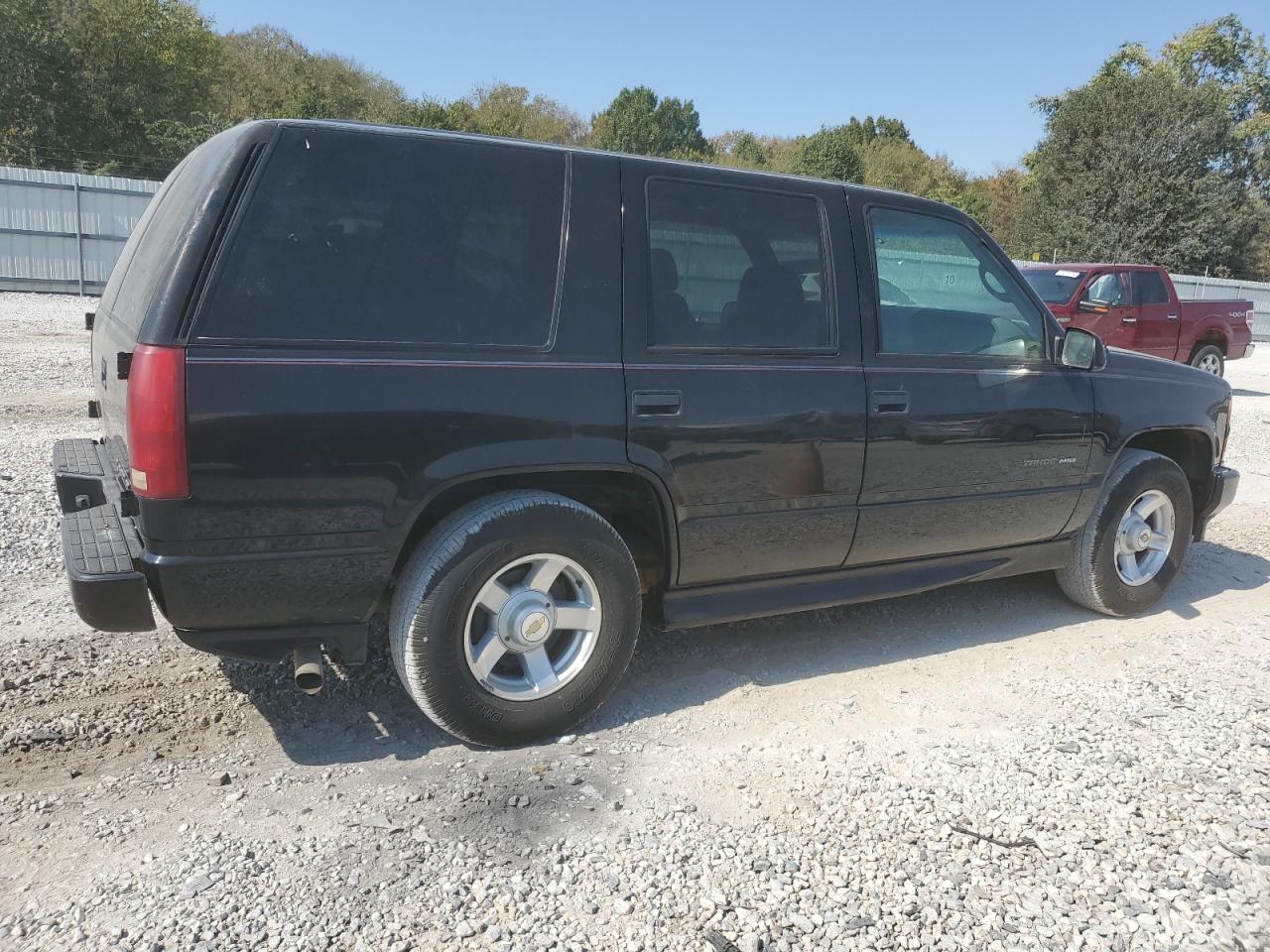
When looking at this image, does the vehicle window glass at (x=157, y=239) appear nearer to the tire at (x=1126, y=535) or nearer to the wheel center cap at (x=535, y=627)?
the wheel center cap at (x=535, y=627)

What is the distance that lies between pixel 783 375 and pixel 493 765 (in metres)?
1.70

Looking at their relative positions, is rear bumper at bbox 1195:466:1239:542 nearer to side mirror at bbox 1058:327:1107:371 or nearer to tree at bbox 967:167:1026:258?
side mirror at bbox 1058:327:1107:371

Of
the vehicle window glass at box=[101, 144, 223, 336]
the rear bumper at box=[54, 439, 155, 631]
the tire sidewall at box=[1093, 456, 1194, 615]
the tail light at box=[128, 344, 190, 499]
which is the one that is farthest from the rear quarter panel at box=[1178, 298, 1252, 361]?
the tail light at box=[128, 344, 190, 499]

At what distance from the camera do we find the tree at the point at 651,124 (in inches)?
2832

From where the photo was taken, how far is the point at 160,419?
259cm

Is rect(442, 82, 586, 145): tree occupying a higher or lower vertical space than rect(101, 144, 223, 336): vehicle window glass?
higher

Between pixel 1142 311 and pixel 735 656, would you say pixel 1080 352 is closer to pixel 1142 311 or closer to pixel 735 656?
pixel 735 656

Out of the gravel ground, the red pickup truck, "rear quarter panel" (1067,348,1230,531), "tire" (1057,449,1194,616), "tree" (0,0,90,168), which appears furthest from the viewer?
"tree" (0,0,90,168)

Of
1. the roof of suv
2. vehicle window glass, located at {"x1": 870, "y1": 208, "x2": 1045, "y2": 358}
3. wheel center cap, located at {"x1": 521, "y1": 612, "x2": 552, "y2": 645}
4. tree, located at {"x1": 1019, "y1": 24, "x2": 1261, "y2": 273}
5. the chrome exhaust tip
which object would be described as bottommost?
the chrome exhaust tip

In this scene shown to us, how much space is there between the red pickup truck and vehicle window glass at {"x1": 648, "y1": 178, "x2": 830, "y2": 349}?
9.83m

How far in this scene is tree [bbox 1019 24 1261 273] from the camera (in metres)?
34.3

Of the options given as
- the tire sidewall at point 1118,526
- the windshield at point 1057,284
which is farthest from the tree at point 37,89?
the tire sidewall at point 1118,526

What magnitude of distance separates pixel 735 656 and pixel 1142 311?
12.0 metres

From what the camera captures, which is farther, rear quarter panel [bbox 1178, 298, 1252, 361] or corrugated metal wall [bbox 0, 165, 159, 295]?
corrugated metal wall [bbox 0, 165, 159, 295]
